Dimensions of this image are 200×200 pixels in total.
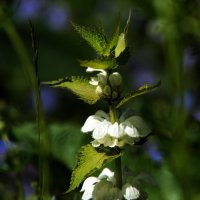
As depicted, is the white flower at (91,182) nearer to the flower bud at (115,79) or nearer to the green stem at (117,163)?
the green stem at (117,163)

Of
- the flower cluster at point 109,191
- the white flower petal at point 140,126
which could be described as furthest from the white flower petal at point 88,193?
the white flower petal at point 140,126

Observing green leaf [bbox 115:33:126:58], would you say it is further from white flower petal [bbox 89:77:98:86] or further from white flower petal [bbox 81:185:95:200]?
white flower petal [bbox 81:185:95:200]

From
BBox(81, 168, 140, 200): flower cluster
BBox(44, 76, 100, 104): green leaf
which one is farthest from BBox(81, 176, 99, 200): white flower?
BBox(44, 76, 100, 104): green leaf

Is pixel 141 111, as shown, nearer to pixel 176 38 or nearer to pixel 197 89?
pixel 197 89

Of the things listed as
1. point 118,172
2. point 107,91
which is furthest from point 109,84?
point 118,172

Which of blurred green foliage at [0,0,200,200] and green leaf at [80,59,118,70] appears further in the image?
blurred green foliage at [0,0,200,200]

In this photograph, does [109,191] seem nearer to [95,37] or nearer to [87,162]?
[87,162]
